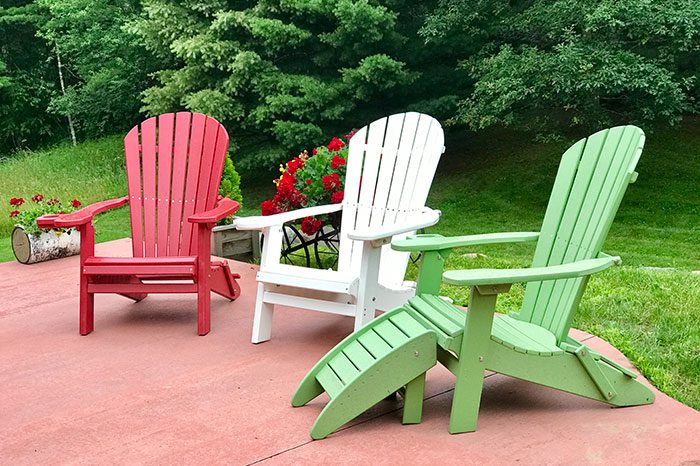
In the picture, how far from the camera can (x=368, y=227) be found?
3.99 meters

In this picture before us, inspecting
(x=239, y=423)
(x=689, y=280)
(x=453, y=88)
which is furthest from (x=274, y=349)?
(x=453, y=88)

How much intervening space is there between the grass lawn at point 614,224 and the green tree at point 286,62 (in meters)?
1.23

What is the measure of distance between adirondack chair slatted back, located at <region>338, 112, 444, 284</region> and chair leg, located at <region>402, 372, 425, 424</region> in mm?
1370

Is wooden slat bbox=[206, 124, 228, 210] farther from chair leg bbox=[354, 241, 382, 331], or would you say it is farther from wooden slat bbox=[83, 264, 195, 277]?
chair leg bbox=[354, 241, 382, 331]

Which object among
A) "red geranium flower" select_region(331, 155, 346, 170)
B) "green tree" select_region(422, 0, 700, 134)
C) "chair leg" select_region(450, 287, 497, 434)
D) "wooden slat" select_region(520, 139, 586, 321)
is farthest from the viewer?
"green tree" select_region(422, 0, 700, 134)

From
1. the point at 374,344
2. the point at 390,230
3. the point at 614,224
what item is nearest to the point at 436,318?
the point at 374,344

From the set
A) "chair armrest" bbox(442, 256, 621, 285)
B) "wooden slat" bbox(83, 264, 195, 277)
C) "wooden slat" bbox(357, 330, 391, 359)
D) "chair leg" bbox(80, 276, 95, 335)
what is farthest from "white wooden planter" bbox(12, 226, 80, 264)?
"chair armrest" bbox(442, 256, 621, 285)

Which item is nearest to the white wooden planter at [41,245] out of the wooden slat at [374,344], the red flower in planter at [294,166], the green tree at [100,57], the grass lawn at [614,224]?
the grass lawn at [614,224]

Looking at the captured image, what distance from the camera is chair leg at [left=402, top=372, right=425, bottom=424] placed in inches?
101

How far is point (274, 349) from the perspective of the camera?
3.41 metres

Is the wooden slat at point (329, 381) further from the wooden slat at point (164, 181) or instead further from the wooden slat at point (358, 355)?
the wooden slat at point (164, 181)

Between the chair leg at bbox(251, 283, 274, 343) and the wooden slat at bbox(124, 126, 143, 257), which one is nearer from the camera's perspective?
the chair leg at bbox(251, 283, 274, 343)

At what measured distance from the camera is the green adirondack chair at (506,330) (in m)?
2.46

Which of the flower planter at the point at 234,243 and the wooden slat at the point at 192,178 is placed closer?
the wooden slat at the point at 192,178
